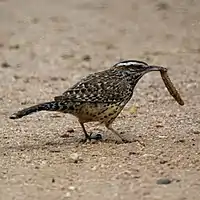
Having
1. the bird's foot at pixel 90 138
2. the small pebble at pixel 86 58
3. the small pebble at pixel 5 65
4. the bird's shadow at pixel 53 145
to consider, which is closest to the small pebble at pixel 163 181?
the bird's shadow at pixel 53 145

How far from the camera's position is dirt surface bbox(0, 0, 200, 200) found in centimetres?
665

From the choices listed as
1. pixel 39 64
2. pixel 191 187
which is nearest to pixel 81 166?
pixel 191 187

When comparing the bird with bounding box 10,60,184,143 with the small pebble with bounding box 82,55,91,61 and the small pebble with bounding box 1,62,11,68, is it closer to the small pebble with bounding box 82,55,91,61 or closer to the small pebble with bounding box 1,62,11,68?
the small pebble with bounding box 1,62,11,68

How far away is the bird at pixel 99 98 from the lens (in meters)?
7.81

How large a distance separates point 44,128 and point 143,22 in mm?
7873

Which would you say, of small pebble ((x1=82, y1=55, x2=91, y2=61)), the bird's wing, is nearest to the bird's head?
the bird's wing

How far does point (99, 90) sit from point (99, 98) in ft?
0.29

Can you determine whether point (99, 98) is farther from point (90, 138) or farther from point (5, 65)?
point (5, 65)

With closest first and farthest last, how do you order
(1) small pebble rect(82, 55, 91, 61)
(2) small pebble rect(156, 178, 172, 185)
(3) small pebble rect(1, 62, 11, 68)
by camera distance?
(2) small pebble rect(156, 178, 172, 185) → (3) small pebble rect(1, 62, 11, 68) → (1) small pebble rect(82, 55, 91, 61)

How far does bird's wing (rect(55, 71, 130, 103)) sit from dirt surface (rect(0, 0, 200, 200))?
0.44 m

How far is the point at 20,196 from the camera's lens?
633 centimetres

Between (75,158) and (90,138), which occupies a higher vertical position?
(75,158)

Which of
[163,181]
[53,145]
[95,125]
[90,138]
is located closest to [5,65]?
[95,125]

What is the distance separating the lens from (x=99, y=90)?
7891 millimetres
